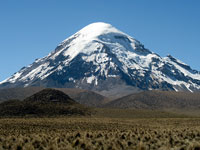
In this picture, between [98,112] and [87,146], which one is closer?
[87,146]

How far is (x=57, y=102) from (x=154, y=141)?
3997 inches

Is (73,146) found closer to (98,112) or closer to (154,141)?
(154,141)

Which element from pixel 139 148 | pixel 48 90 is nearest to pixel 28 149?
pixel 139 148

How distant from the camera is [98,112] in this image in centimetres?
12081

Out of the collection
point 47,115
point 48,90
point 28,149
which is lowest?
point 28,149

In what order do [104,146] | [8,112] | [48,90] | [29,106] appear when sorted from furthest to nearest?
[48,90]
[29,106]
[8,112]
[104,146]

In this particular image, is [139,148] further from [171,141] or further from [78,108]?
[78,108]

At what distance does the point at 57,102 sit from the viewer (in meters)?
126

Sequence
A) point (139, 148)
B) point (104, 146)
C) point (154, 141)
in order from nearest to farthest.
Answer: point (139, 148), point (104, 146), point (154, 141)

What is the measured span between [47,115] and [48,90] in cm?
3890

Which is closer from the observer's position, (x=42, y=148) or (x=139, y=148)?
(x=139, y=148)

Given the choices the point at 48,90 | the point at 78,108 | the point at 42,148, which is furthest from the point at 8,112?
the point at 42,148

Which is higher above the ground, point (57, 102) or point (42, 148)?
point (57, 102)

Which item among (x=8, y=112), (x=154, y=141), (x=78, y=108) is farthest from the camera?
(x=78, y=108)
